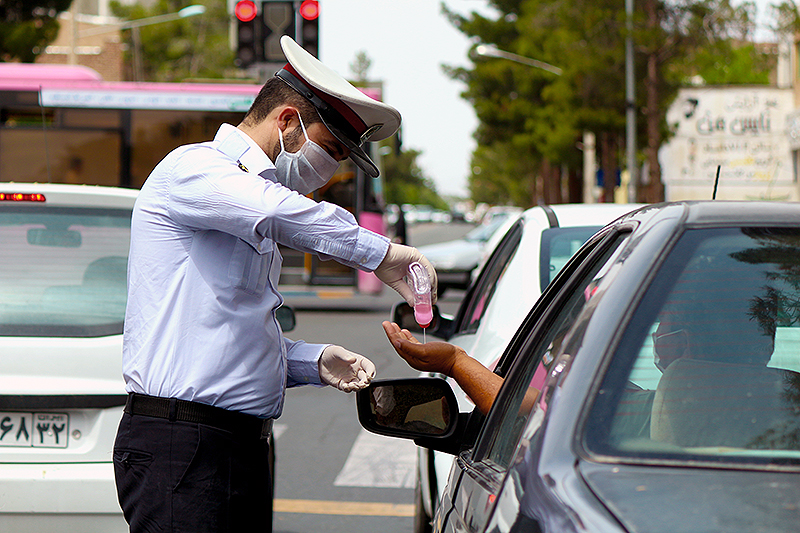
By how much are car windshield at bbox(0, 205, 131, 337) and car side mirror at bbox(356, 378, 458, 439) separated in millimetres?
1867

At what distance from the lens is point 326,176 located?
8.71 ft

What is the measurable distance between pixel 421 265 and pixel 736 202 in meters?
0.73

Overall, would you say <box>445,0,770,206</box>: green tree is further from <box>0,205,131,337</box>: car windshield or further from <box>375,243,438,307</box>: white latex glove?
<box>375,243,438,307</box>: white latex glove

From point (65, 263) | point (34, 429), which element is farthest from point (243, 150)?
point (65, 263)

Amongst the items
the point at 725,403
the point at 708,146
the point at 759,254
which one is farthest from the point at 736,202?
the point at 708,146

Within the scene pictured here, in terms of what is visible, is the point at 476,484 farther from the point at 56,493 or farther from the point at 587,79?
the point at 587,79

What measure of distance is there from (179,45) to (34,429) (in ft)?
178

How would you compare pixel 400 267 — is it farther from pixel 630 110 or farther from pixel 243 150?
pixel 630 110

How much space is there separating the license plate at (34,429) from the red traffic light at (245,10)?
9.99m

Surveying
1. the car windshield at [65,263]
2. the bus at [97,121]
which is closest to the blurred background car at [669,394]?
the car windshield at [65,263]

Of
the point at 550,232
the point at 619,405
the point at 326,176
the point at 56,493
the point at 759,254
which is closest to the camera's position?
the point at 619,405

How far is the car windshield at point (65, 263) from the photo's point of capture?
13.0 feet

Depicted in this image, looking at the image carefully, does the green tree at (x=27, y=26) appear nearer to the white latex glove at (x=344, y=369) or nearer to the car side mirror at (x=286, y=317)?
the car side mirror at (x=286, y=317)

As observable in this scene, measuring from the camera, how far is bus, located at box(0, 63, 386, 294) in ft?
46.5
